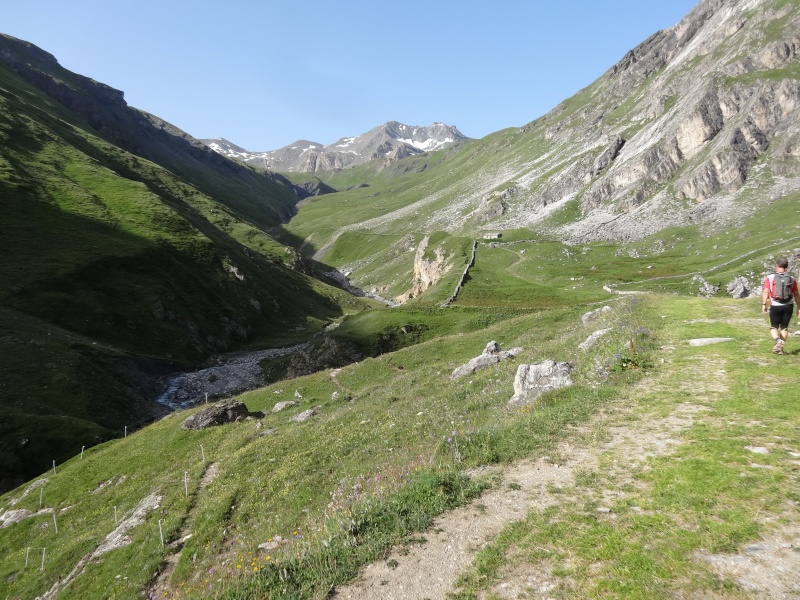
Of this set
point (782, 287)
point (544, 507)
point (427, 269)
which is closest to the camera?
point (544, 507)

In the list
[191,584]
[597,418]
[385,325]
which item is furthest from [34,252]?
[597,418]

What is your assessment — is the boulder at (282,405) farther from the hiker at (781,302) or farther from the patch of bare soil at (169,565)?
the hiker at (781,302)

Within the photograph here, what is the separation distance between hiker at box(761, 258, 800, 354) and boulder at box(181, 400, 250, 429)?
37317 millimetres

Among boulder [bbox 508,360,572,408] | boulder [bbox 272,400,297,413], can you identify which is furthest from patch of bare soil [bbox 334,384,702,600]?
boulder [bbox 272,400,297,413]

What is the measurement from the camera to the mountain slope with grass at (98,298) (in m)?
48.5

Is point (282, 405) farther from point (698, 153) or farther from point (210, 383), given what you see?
point (698, 153)

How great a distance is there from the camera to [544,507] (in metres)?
10.1

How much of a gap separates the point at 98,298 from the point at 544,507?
91961 mm

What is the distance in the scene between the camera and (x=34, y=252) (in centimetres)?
8575

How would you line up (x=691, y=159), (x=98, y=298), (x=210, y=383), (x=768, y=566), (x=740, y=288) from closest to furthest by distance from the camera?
(x=768, y=566) → (x=210, y=383) → (x=740, y=288) → (x=98, y=298) → (x=691, y=159)

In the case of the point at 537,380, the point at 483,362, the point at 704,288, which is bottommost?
the point at 483,362

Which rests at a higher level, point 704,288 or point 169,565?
point 704,288

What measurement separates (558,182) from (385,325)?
144141 mm

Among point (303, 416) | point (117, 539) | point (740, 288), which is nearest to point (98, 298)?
point (303, 416)
